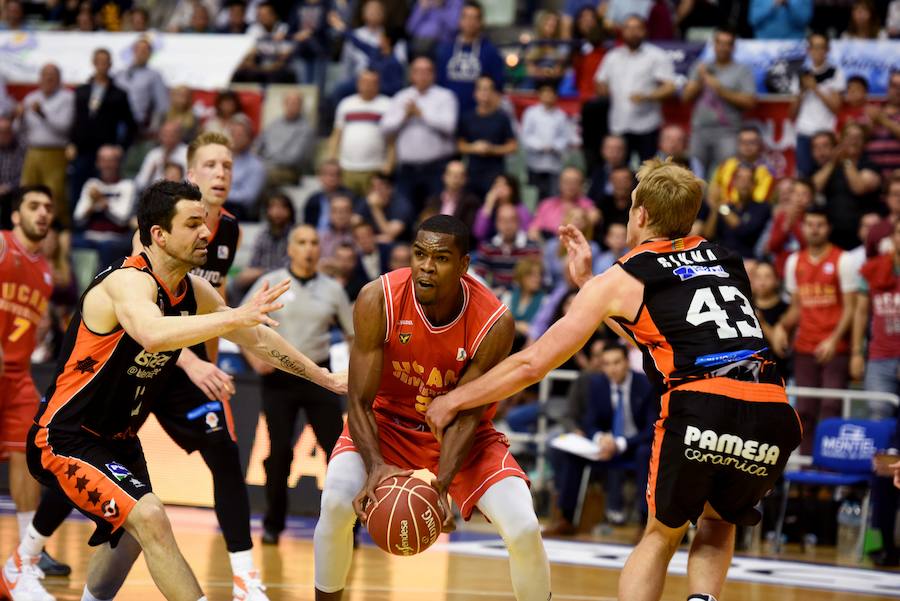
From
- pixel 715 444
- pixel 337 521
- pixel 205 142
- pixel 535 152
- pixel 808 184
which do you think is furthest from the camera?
pixel 535 152

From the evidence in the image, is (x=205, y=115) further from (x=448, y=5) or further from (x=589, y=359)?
(x=589, y=359)

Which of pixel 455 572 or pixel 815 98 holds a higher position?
pixel 815 98

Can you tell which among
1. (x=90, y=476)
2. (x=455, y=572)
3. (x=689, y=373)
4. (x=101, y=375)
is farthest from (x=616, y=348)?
(x=90, y=476)

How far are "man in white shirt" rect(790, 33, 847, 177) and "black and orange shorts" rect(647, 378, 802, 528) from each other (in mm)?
9224

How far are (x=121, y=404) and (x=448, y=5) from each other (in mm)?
11671

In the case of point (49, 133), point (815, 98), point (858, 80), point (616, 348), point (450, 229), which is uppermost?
point (858, 80)

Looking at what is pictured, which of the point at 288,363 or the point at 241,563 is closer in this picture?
the point at 288,363

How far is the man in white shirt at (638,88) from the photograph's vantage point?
15016mm

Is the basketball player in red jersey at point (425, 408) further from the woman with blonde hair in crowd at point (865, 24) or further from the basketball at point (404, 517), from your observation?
the woman with blonde hair in crowd at point (865, 24)

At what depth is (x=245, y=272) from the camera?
14477 millimetres

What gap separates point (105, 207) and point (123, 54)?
2.84 meters

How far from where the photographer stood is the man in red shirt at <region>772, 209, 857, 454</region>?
12.1m

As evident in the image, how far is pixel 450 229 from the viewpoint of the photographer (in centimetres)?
584

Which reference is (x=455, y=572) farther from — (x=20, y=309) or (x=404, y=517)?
(x=404, y=517)
